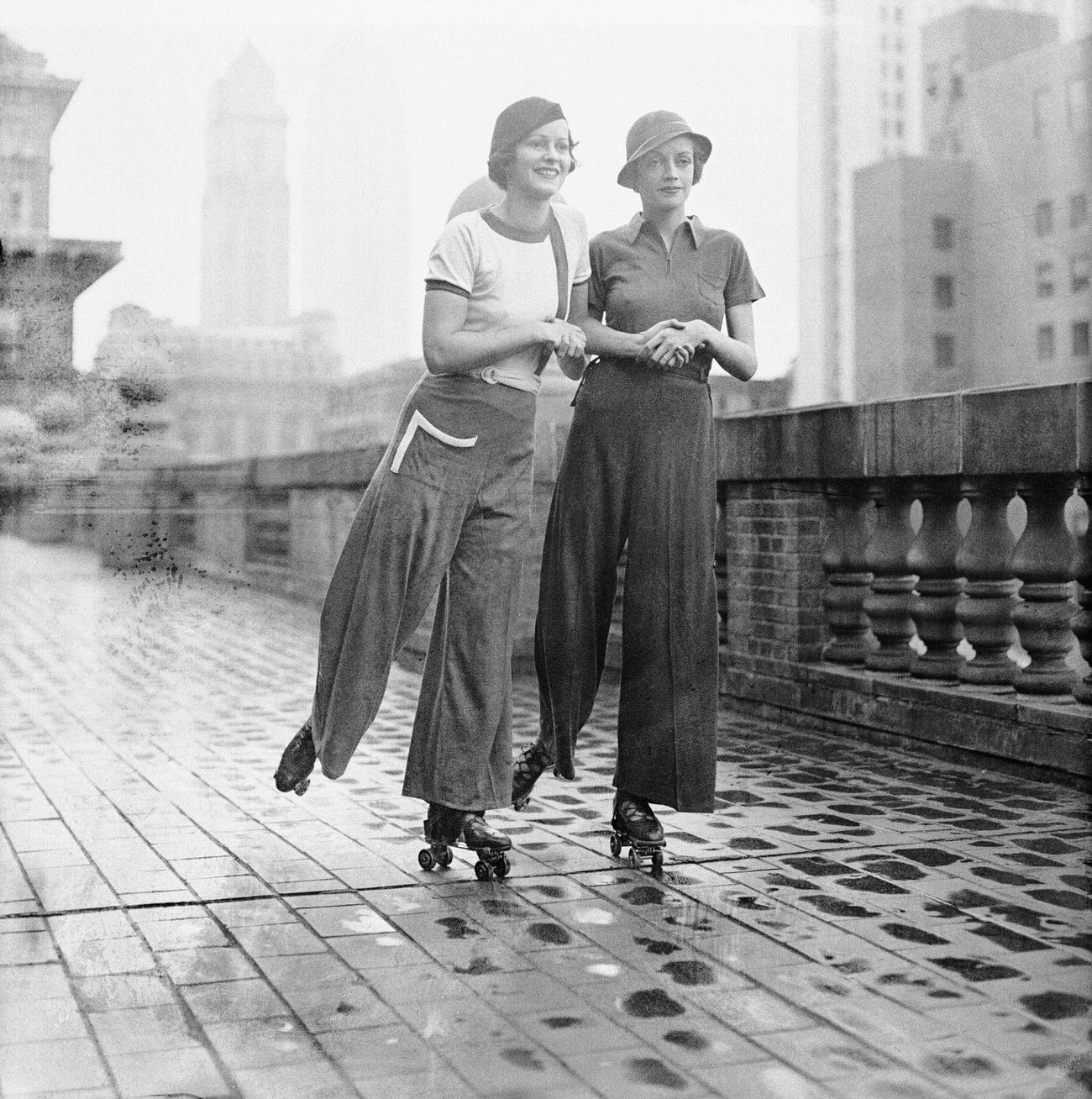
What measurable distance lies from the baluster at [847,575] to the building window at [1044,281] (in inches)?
931

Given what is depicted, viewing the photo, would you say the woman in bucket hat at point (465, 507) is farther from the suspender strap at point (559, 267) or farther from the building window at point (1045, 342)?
the building window at point (1045, 342)

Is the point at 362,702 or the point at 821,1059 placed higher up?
the point at 362,702

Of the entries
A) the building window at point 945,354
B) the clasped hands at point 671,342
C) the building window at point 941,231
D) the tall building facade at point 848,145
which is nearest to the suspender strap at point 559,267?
the clasped hands at point 671,342

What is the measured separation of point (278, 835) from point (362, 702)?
30.6 inches

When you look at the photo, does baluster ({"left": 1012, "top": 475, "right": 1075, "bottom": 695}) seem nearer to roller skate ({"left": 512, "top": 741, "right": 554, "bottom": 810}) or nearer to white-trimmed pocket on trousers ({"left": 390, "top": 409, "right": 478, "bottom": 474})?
roller skate ({"left": 512, "top": 741, "right": 554, "bottom": 810})

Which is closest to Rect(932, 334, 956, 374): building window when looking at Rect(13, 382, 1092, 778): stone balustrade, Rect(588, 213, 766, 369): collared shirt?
Rect(13, 382, 1092, 778): stone balustrade

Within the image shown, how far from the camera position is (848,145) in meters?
39.5

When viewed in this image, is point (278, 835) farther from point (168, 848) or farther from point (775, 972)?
point (775, 972)

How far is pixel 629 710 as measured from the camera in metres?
4.13

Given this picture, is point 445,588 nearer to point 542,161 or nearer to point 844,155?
point 542,161

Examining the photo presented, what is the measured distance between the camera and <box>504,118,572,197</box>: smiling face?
12.5 feet

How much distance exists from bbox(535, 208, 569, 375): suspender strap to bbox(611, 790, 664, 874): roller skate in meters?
1.12

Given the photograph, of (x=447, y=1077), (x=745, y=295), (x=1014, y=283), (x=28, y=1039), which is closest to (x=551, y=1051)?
(x=447, y=1077)

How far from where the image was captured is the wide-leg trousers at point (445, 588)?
3863 mm
